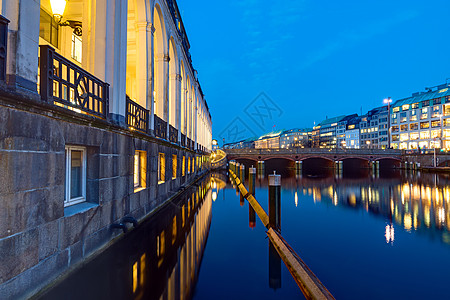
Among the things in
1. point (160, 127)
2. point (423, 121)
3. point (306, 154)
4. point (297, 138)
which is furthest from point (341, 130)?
point (160, 127)

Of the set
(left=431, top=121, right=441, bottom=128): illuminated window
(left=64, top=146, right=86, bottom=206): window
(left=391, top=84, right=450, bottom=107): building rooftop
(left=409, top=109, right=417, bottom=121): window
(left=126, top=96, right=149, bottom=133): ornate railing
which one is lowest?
(left=64, top=146, right=86, bottom=206): window

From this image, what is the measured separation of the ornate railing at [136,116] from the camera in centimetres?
845

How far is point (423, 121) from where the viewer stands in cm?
7650

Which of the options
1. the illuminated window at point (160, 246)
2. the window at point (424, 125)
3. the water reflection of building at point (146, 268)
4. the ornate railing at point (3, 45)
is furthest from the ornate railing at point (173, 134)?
the window at point (424, 125)

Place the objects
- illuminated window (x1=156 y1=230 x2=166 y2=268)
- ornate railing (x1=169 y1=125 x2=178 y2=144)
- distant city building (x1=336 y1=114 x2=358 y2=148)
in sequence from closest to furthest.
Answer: illuminated window (x1=156 y1=230 x2=166 y2=268)
ornate railing (x1=169 y1=125 x2=178 y2=144)
distant city building (x1=336 y1=114 x2=358 y2=148)

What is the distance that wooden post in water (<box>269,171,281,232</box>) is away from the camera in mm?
6914

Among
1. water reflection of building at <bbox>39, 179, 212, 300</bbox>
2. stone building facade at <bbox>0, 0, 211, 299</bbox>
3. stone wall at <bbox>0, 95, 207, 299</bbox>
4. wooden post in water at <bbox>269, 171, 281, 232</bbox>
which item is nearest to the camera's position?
stone wall at <bbox>0, 95, 207, 299</bbox>

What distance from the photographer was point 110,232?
6.52 metres

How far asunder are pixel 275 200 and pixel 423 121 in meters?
93.8

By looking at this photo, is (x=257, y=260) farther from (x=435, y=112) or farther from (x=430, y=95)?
(x=430, y=95)

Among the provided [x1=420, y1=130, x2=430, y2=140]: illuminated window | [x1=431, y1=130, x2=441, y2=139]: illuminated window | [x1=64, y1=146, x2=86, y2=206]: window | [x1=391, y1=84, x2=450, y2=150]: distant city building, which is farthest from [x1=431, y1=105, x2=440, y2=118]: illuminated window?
[x1=64, y1=146, x2=86, y2=206]: window

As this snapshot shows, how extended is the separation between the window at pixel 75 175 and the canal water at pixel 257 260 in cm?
153

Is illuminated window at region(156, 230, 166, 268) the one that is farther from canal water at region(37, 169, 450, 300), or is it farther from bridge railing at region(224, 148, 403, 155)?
bridge railing at region(224, 148, 403, 155)

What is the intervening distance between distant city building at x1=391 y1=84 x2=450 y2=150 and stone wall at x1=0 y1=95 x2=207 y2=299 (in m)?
85.8
